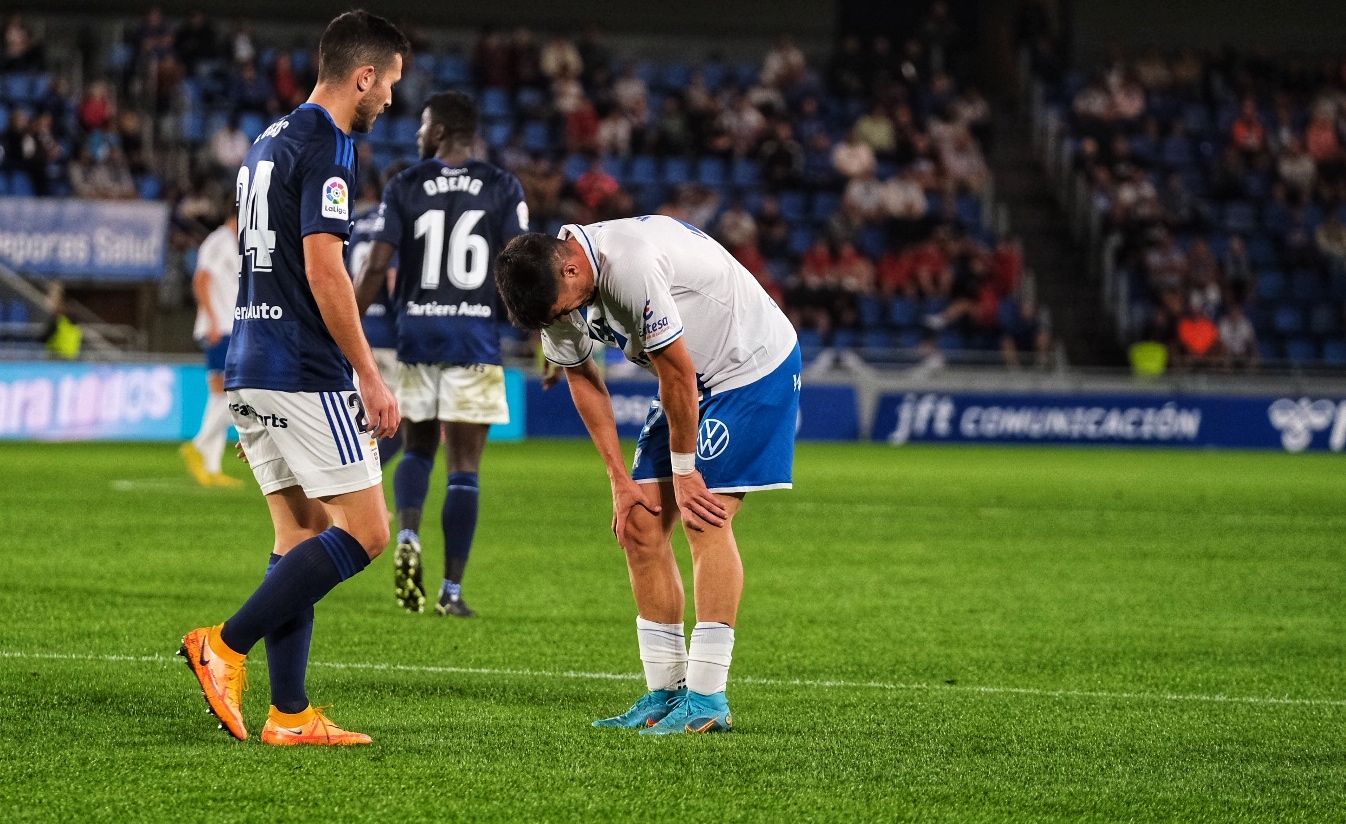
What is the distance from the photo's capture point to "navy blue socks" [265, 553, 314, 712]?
5.64m

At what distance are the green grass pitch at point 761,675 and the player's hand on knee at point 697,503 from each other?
2.15ft

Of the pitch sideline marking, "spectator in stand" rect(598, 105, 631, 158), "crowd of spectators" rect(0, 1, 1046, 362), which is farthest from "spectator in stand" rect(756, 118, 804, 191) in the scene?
the pitch sideline marking

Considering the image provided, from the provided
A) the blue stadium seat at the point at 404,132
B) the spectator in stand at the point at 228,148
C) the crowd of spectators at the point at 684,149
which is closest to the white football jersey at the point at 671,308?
the crowd of spectators at the point at 684,149

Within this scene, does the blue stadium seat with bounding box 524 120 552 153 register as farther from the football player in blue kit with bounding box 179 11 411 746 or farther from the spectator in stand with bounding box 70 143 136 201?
the football player in blue kit with bounding box 179 11 411 746

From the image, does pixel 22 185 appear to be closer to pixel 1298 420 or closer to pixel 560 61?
pixel 560 61

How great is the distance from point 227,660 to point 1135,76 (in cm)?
2999

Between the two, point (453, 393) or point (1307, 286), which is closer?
point (453, 393)

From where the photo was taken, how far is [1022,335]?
92.0ft

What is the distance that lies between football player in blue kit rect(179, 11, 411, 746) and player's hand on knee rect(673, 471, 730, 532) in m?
0.88

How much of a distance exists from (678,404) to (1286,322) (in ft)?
83.8

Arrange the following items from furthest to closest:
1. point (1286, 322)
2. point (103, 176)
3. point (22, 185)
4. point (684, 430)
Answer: point (1286, 322), point (103, 176), point (22, 185), point (684, 430)

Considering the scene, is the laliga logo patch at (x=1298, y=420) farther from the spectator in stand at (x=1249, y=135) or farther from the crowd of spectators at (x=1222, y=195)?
the spectator in stand at (x=1249, y=135)

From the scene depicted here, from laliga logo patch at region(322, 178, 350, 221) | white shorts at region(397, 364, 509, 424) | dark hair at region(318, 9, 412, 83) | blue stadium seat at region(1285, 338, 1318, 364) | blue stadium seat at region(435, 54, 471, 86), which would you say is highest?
dark hair at region(318, 9, 412, 83)

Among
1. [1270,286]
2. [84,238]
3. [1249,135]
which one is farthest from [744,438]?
[1249,135]
